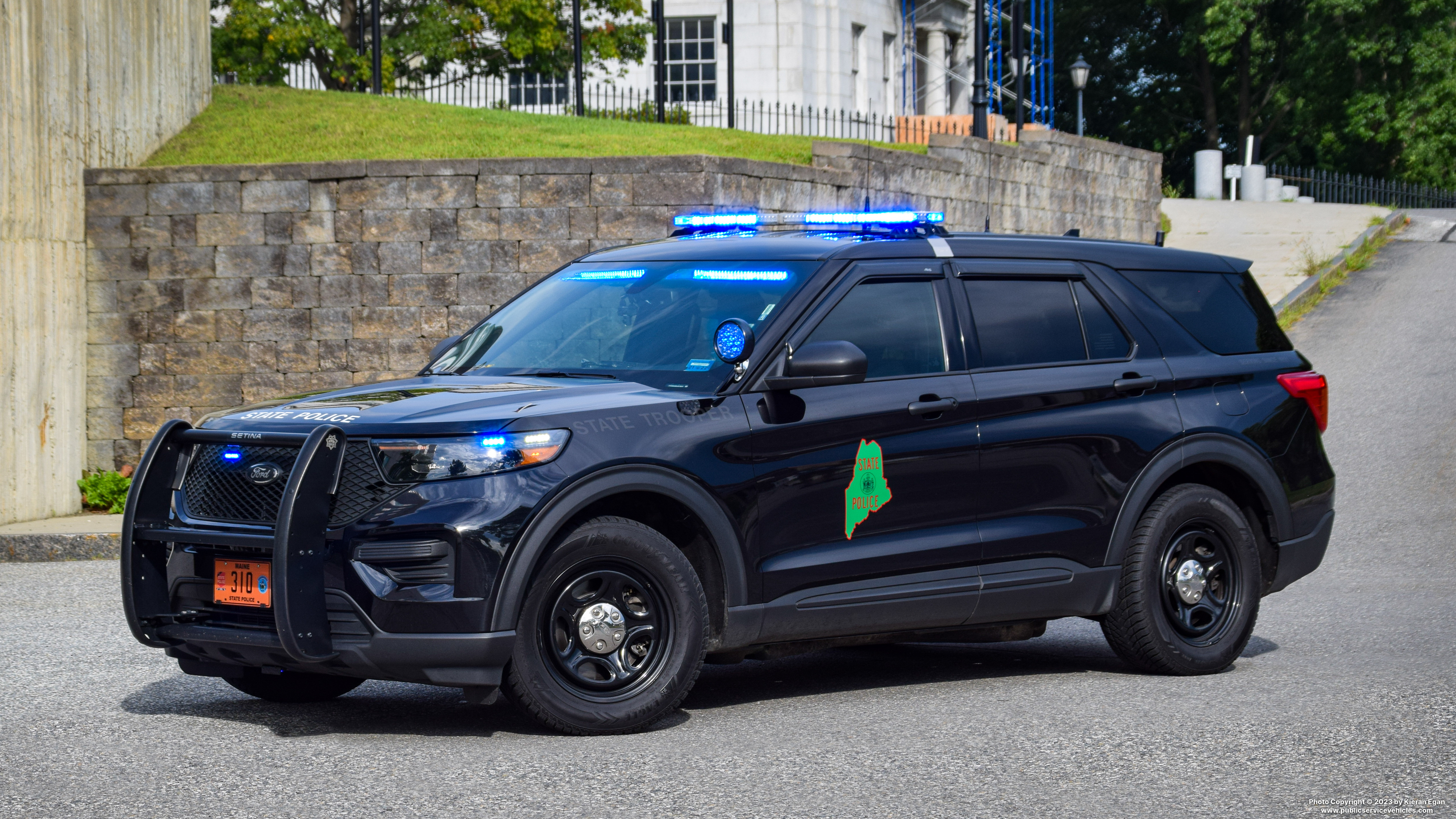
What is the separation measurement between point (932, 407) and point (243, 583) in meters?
2.70

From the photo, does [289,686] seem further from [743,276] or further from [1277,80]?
[1277,80]

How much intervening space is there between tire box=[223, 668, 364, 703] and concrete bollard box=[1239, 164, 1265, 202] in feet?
100

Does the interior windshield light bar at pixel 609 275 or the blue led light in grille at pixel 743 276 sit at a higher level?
the interior windshield light bar at pixel 609 275

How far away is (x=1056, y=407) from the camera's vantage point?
22.7 ft

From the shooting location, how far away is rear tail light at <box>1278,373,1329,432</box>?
25.6 ft

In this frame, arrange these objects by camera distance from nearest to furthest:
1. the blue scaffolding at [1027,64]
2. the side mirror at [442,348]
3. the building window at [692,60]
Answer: the side mirror at [442,348], the blue scaffolding at [1027,64], the building window at [692,60]

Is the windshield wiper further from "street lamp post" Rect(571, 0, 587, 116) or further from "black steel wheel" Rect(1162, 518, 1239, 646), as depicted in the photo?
A: "street lamp post" Rect(571, 0, 587, 116)

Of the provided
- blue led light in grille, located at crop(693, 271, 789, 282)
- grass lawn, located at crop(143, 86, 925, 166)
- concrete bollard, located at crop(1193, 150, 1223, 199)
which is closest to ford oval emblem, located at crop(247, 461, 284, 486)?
blue led light in grille, located at crop(693, 271, 789, 282)

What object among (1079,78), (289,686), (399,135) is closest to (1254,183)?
(1079,78)

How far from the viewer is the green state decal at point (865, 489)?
6.29m

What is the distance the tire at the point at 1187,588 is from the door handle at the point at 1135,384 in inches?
19.2

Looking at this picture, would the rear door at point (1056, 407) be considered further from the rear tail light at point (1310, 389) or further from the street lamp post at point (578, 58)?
the street lamp post at point (578, 58)

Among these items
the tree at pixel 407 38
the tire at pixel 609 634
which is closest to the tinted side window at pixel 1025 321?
the tire at pixel 609 634

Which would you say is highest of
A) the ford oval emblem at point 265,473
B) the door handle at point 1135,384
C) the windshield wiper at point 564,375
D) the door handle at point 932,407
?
the windshield wiper at point 564,375
